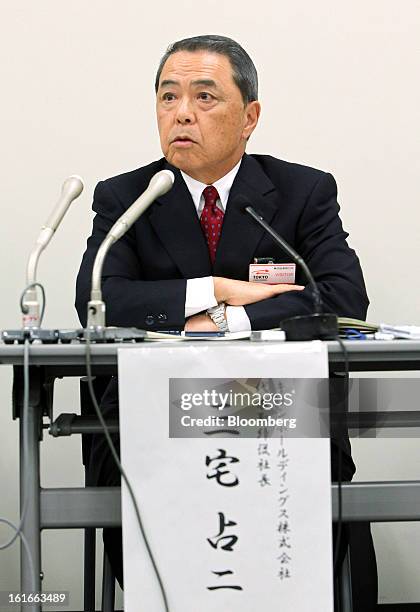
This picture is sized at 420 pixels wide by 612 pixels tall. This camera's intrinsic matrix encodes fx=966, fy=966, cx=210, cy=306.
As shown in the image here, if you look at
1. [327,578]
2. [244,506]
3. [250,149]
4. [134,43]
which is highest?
[134,43]

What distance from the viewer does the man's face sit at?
2609mm

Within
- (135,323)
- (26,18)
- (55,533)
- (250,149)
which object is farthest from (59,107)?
(55,533)

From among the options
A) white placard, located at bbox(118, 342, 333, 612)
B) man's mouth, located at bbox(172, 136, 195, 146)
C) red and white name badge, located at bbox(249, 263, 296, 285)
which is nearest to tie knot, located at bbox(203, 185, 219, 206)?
man's mouth, located at bbox(172, 136, 195, 146)

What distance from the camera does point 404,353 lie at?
65.7 inches

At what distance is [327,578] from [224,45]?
1.58m

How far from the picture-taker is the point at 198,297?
2.35m

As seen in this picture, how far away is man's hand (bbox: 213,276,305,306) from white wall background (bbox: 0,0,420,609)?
0.86 metres

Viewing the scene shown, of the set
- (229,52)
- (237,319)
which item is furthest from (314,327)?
(229,52)

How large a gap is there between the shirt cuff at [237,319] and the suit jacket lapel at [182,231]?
11.7 inches

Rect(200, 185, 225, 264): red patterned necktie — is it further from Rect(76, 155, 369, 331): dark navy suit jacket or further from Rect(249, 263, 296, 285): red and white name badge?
Rect(249, 263, 296, 285): red and white name badge

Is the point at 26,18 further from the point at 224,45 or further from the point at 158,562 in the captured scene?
the point at 158,562

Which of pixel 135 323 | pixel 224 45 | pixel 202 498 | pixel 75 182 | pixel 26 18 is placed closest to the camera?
pixel 202 498

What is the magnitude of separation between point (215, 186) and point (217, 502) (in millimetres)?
1282

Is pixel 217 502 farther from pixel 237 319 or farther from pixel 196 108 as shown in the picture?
pixel 196 108
